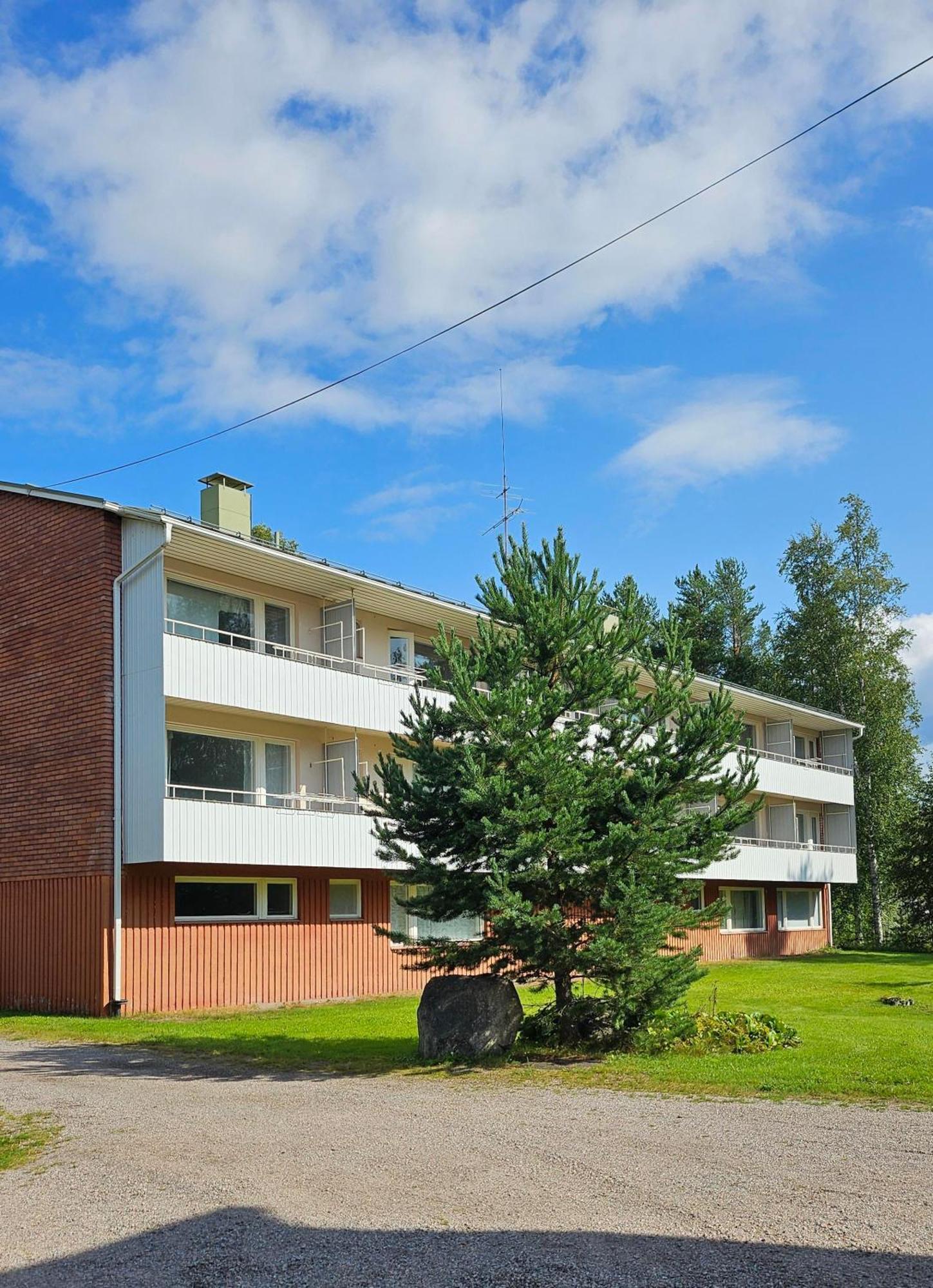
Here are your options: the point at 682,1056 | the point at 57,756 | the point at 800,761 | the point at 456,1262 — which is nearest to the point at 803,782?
the point at 800,761

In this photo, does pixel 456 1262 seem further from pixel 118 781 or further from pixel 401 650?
pixel 401 650

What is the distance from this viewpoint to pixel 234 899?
25.1m

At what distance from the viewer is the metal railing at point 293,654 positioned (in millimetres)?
24562

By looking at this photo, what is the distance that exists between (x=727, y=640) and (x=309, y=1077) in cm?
5392

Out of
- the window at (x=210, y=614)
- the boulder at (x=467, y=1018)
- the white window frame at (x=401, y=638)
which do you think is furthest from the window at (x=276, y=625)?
the boulder at (x=467, y=1018)

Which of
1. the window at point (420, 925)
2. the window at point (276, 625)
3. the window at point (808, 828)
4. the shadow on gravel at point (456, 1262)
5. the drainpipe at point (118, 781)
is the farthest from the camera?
the window at point (808, 828)

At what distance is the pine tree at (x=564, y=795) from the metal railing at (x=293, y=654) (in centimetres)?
776

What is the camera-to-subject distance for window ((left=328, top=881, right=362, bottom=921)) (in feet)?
89.3

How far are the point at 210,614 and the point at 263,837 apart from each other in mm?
4685

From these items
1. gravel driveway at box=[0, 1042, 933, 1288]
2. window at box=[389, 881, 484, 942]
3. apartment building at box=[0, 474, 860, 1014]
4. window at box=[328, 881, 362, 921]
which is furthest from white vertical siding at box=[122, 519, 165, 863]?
gravel driveway at box=[0, 1042, 933, 1288]

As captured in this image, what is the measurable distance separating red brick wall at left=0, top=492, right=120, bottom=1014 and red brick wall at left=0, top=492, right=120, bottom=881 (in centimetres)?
2

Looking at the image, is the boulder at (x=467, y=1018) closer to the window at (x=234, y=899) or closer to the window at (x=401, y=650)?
the window at (x=234, y=899)

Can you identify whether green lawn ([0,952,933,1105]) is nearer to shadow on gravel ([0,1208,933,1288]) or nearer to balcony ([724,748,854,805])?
shadow on gravel ([0,1208,933,1288])

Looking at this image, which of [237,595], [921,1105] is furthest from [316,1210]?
[237,595]
